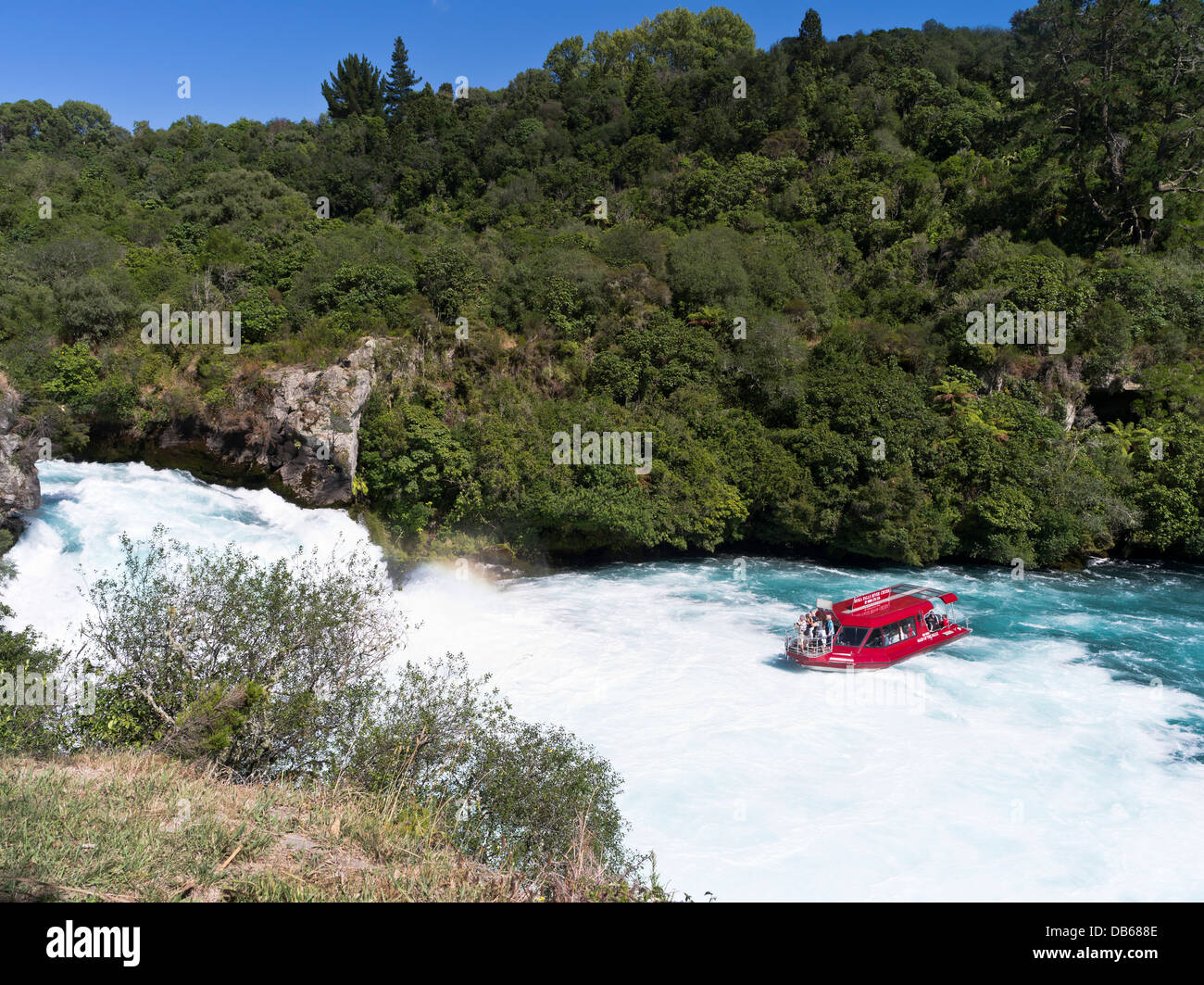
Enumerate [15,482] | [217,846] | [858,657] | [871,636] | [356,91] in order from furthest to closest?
[356,91] < [871,636] < [858,657] < [15,482] < [217,846]

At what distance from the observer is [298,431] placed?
27.8m

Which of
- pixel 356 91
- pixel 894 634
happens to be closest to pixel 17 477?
pixel 894 634

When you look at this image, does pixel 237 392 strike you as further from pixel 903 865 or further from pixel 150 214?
pixel 903 865

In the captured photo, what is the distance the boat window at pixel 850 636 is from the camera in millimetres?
21359

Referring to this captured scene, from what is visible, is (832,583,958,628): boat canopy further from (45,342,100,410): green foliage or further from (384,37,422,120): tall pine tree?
(384,37,422,120): tall pine tree

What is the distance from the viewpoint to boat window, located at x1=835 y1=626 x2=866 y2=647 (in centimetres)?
2136

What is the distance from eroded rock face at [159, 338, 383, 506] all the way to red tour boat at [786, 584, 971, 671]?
17691 millimetres

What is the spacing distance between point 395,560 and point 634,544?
32.2 feet

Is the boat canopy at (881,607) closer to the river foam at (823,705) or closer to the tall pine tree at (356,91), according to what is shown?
the river foam at (823,705)

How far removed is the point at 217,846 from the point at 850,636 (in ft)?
58.1

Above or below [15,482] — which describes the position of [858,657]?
below

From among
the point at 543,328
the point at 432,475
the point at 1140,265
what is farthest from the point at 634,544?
the point at 1140,265

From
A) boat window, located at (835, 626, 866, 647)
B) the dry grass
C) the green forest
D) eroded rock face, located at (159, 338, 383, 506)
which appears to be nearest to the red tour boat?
boat window, located at (835, 626, 866, 647)

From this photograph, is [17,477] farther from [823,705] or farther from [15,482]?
[823,705]
